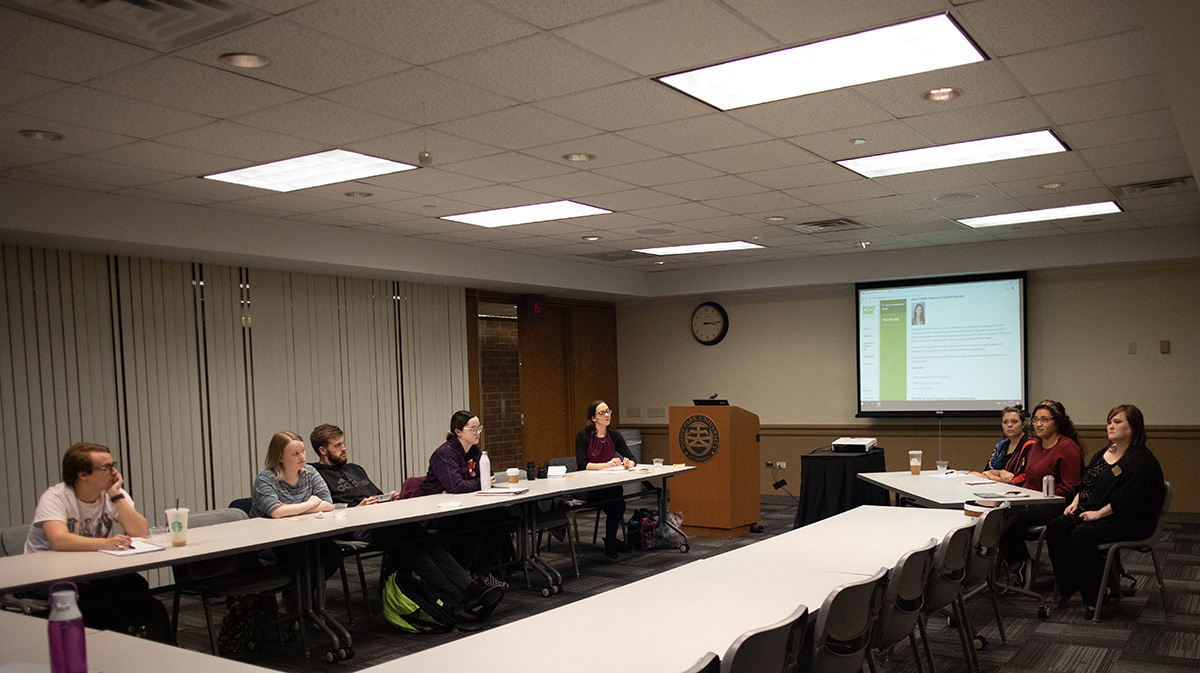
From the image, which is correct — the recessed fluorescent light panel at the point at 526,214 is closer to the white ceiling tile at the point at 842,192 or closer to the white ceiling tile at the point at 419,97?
the white ceiling tile at the point at 842,192

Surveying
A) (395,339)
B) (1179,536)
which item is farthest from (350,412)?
(1179,536)

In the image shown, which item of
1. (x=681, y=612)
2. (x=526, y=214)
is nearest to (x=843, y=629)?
(x=681, y=612)

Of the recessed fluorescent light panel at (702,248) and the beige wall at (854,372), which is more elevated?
the recessed fluorescent light panel at (702,248)

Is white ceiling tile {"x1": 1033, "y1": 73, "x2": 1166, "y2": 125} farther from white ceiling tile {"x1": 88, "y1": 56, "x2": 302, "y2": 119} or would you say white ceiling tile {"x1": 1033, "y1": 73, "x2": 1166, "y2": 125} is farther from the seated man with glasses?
the seated man with glasses

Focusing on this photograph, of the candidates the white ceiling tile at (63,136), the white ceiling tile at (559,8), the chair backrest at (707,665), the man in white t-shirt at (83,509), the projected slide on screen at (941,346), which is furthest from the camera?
the projected slide on screen at (941,346)

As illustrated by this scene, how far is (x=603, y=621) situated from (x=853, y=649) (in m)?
0.84

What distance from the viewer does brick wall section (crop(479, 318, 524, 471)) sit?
31.8ft

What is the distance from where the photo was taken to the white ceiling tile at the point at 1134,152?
5102mm

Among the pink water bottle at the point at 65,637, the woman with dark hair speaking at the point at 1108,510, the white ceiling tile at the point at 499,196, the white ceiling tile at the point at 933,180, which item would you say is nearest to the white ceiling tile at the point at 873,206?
the white ceiling tile at the point at 933,180

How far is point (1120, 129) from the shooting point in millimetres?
4781

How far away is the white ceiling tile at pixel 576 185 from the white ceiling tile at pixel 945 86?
1.97m

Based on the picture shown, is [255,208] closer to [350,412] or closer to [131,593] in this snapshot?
[350,412]

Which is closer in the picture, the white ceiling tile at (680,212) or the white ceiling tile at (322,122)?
the white ceiling tile at (322,122)

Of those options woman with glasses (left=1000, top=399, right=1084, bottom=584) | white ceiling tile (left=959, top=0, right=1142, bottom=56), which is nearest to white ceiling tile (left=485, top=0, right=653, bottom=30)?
white ceiling tile (left=959, top=0, right=1142, bottom=56)
